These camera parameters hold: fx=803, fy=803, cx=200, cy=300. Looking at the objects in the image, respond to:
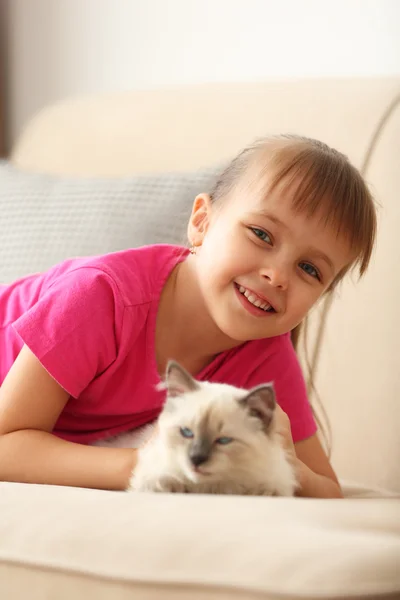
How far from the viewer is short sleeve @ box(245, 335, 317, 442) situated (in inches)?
49.9

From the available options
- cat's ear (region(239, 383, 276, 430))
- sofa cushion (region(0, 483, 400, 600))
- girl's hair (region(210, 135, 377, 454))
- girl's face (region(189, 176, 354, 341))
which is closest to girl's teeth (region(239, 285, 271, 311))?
girl's face (region(189, 176, 354, 341))

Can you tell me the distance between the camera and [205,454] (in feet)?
2.77

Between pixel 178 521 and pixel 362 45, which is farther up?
pixel 362 45

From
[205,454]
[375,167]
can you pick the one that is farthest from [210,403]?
[375,167]

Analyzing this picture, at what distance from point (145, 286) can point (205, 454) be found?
0.45 metres

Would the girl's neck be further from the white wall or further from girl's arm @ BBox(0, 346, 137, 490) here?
the white wall

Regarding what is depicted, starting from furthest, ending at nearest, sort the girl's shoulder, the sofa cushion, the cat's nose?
1. the girl's shoulder
2. the cat's nose
3. the sofa cushion

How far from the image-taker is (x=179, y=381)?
92 centimetres

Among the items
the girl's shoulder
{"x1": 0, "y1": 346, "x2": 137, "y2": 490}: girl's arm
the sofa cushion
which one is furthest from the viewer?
the girl's shoulder

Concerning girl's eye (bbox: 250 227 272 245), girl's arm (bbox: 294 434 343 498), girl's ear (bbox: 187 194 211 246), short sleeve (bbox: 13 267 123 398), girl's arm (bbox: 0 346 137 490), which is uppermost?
girl's eye (bbox: 250 227 272 245)

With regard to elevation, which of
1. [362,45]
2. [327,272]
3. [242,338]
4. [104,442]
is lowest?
[104,442]

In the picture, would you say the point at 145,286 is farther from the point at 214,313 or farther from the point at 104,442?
the point at 104,442

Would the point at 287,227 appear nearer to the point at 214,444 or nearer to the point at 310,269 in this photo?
the point at 310,269

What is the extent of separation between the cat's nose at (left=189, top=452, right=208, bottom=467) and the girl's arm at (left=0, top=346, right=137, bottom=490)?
0.62ft
